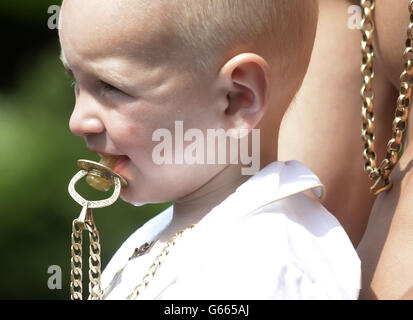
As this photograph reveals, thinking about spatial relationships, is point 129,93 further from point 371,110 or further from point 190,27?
point 371,110

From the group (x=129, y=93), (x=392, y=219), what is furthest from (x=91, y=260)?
(x=392, y=219)

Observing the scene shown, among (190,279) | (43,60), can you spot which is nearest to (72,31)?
(190,279)

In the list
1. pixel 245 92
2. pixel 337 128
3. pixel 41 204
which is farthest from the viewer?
pixel 41 204

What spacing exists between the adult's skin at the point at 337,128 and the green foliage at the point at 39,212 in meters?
1.17

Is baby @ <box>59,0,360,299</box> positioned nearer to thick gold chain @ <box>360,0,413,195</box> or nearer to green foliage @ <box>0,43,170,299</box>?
thick gold chain @ <box>360,0,413,195</box>

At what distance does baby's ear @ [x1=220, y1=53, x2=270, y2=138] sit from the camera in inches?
30.3

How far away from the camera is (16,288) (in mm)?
2176

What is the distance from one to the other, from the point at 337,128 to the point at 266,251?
386mm

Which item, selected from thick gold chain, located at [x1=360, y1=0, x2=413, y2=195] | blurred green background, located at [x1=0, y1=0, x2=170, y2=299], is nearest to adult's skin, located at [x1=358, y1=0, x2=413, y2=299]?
thick gold chain, located at [x1=360, y1=0, x2=413, y2=195]

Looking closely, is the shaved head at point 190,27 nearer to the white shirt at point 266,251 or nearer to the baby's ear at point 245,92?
the baby's ear at point 245,92

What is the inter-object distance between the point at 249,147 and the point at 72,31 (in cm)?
24

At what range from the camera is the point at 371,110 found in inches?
34.6

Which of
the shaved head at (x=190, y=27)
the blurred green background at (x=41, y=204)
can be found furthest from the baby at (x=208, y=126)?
the blurred green background at (x=41, y=204)

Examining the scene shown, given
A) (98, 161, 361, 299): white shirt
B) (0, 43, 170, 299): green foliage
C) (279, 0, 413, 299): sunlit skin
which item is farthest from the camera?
(0, 43, 170, 299): green foliage
